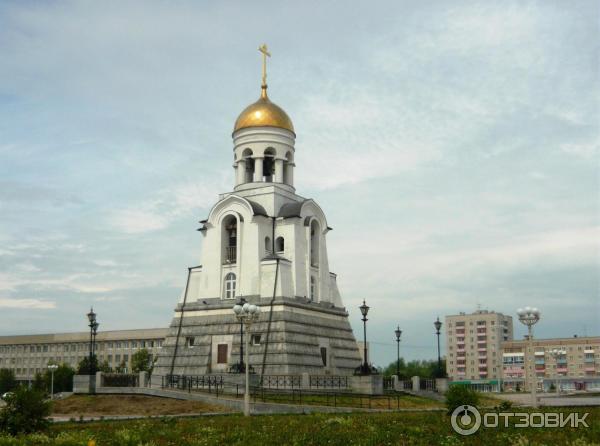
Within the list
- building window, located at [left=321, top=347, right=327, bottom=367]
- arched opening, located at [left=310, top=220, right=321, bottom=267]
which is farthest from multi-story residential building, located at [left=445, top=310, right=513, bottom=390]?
building window, located at [left=321, top=347, right=327, bottom=367]

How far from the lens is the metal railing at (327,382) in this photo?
141 feet

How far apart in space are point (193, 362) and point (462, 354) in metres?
103

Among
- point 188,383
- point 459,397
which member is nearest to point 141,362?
point 188,383

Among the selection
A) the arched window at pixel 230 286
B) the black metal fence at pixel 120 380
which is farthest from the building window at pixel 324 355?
the black metal fence at pixel 120 380

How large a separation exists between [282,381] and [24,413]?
80.8ft

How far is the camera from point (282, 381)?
43.1 meters

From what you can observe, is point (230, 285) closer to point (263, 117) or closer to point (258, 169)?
→ point (258, 169)

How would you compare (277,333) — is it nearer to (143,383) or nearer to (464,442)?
(143,383)

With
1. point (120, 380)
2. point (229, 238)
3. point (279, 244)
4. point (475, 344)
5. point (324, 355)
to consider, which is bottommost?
point (120, 380)

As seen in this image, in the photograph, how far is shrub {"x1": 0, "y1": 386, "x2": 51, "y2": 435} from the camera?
64.0ft

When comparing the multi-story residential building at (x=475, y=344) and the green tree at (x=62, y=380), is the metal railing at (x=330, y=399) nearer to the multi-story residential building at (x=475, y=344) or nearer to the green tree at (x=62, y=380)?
the green tree at (x=62, y=380)

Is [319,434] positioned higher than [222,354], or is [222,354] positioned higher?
[222,354]

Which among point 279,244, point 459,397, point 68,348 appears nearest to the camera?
point 459,397
